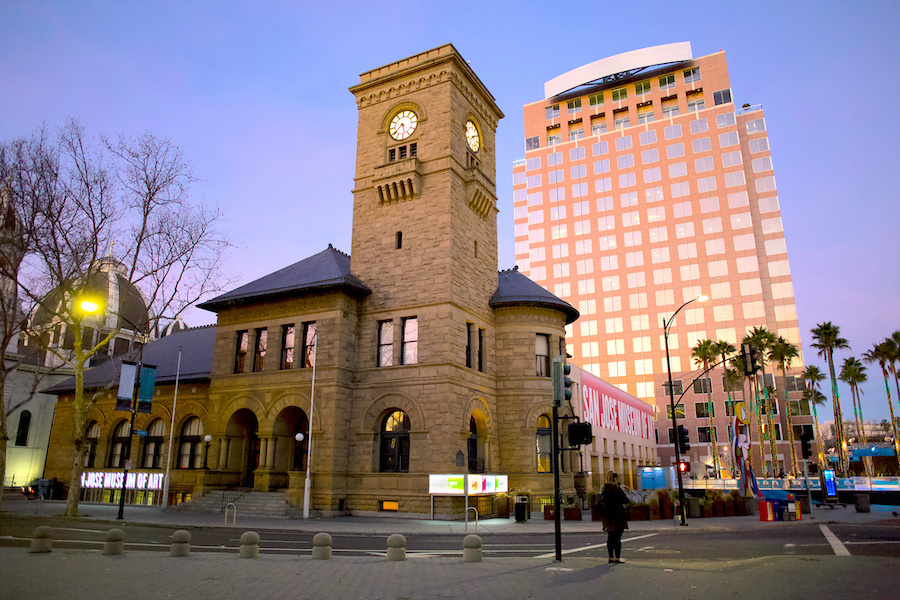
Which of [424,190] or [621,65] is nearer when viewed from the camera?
[424,190]

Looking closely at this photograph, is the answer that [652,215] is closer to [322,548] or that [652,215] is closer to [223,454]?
[223,454]

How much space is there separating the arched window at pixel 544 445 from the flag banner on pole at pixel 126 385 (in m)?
21.7

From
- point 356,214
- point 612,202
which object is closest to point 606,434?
point 356,214

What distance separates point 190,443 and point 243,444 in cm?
493

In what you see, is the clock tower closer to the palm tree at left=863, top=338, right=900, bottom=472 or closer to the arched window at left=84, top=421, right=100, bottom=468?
the arched window at left=84, top=421, right=100, bottom=468

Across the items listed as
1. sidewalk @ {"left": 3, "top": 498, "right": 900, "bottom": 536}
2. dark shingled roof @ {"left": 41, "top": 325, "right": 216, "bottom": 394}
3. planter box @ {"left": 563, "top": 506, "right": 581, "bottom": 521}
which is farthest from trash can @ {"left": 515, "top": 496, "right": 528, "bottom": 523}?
dark shingled roof @ {"left": 41, "top": 325, "right": 216, "bottom": 394}

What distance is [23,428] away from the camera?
2245 inches

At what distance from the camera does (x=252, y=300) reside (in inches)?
1390

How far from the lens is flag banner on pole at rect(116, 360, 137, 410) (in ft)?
96.8

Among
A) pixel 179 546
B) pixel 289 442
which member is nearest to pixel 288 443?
pixel 289 442

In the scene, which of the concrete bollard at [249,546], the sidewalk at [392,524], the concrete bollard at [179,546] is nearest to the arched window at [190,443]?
the sidewalk at [392,524]

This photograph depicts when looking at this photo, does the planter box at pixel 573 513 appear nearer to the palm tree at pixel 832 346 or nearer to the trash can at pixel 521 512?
the trash can at pixel 521 512

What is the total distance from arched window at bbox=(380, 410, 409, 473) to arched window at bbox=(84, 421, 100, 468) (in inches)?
888

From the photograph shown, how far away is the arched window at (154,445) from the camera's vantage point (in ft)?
127
